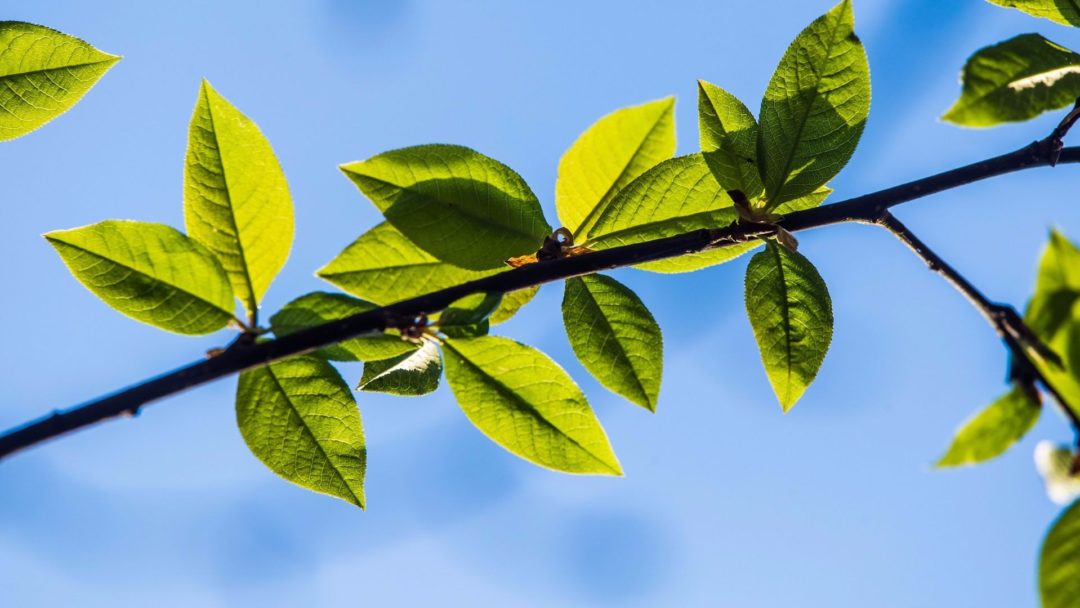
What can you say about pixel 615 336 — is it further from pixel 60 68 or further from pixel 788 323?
pixel 60 68

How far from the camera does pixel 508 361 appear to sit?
78 cm

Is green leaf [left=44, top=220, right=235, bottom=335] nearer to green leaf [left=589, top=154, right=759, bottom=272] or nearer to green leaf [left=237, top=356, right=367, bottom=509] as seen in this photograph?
green leaf [left=237, top=356, right=367, bottom=509]

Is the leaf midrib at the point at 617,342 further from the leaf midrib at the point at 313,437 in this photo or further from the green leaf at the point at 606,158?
the leaf midrib at the point at 313,437

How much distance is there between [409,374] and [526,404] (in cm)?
11

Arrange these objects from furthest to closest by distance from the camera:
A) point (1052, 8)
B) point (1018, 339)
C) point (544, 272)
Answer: point (1052, 8)
point (544, 272)
point (1018, 339)

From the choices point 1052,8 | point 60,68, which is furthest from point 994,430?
point 60,68

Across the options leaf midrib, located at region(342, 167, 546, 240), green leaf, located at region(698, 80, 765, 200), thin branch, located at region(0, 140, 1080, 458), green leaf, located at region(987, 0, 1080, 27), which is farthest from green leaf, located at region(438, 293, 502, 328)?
green leaf, located at region(987, 0, 1080, 27)

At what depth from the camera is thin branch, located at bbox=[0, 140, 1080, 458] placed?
57 centimetres

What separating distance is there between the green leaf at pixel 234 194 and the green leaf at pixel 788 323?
431mm

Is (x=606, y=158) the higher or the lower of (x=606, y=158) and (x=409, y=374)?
the higher

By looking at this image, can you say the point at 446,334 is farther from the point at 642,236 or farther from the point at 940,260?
the point at 940,260

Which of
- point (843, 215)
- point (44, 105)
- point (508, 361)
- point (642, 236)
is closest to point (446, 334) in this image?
point (508, 361)

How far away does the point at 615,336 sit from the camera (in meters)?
0.82

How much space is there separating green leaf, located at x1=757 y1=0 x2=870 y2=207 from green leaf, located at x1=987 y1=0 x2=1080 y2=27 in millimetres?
173
